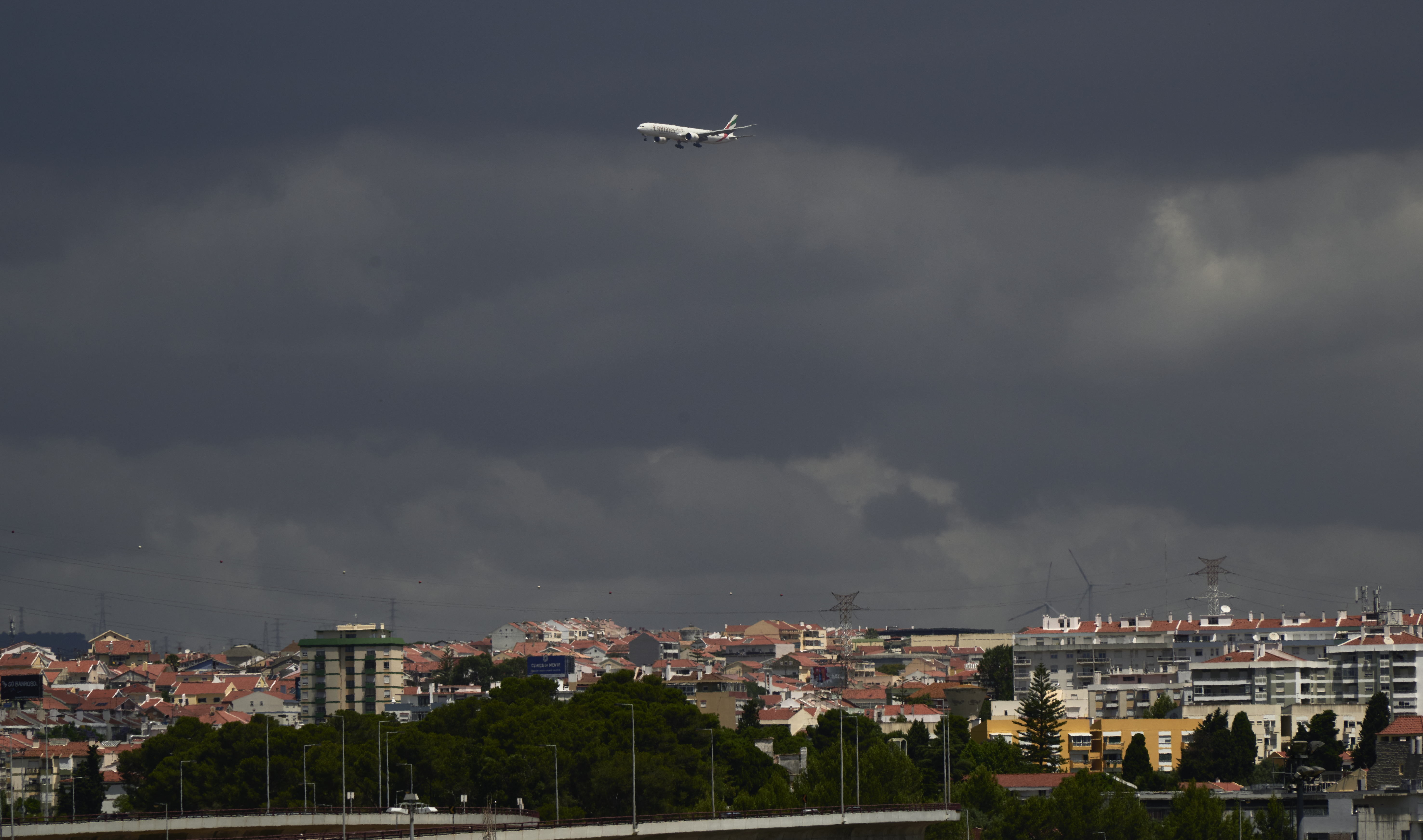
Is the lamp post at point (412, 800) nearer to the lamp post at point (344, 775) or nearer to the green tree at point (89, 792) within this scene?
the lamp post at point (344, 775)

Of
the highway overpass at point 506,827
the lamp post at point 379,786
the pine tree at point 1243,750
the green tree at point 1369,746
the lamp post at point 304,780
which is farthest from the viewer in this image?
the pine tree at point 1243,750

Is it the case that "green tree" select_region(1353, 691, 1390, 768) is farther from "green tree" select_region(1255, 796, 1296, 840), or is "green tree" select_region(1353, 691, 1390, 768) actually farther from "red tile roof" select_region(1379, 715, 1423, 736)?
"green tree" select_region(1255, 796, 1296, 840)

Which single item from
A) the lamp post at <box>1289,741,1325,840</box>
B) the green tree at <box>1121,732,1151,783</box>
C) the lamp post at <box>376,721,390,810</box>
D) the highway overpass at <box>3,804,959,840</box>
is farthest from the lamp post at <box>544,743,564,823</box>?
the green tree at <box>1121,732,1151,783</box>

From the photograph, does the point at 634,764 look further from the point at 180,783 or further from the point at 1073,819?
the point at 180,783

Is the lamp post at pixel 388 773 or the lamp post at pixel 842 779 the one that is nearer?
the lamp post at pixel 842 779

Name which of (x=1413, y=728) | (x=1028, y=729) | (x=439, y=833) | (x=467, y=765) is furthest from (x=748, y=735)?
(x=439, y=833)

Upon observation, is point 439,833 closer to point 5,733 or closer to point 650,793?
point 650,793

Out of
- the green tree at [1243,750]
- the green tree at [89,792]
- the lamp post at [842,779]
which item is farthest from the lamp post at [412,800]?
the green tree at [1243,750]
